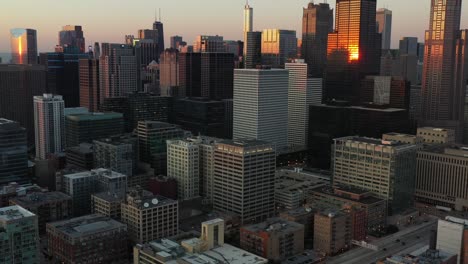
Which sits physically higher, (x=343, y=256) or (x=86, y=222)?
(x=86, y=222)

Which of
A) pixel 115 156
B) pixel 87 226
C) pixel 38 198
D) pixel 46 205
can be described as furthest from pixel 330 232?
pixel 115 156

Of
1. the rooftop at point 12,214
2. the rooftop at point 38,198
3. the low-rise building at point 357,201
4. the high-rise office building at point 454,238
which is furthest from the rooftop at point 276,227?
the rooftop at point 38,198

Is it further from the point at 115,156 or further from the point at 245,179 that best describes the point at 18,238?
the point at 115,156

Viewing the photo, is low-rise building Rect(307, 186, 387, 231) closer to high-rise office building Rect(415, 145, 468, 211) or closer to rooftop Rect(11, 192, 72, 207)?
high-rise office building Rect(415, 145, 468, 211)

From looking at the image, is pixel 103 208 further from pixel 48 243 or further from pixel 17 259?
pixel 17 259

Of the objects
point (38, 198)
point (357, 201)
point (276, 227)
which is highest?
Result: point (38, 198)

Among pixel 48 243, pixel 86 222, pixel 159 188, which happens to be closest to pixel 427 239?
pixel 159 188

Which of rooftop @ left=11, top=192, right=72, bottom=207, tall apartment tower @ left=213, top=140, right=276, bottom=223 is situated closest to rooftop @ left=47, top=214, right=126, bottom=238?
rooftop @ left=11, top=192, right=72, bottom=207
